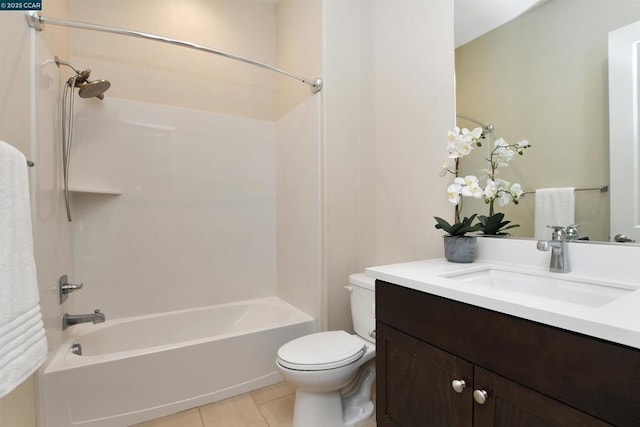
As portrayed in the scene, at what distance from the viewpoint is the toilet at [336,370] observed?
1.32m

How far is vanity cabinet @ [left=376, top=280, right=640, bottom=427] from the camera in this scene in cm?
53

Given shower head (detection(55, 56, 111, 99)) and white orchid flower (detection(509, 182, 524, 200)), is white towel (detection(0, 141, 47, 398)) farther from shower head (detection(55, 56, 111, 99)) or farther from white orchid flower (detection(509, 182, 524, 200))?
white orchid flower (detection(509, 182, 524, 200))

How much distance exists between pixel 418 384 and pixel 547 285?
54 centimetres

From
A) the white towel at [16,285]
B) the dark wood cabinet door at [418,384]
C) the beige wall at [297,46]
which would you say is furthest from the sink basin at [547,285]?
the beige wall at [297,46]

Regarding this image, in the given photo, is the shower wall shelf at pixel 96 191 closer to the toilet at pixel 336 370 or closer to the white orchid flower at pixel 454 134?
the toilet at pixel 336 370

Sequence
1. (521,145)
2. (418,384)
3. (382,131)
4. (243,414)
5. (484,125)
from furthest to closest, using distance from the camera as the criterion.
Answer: (382,131) < (243,414) < (484,125) < (521,145) < (418,384)

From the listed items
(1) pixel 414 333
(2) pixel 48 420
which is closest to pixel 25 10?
(2) pixel 48 420

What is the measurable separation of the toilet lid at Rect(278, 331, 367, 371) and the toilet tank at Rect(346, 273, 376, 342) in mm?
66

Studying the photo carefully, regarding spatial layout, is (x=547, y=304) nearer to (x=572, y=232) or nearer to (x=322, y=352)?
(x=572, y=232)

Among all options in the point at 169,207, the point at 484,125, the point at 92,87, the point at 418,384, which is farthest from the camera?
the point at 169,207

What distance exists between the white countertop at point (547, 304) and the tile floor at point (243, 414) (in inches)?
40.6

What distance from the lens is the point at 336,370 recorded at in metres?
1.32

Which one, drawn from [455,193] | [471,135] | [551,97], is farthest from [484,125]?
[455,193]

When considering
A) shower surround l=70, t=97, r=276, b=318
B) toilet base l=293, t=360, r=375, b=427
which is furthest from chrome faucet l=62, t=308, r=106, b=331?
toilet base l=293, t=360, r=375, b=427
